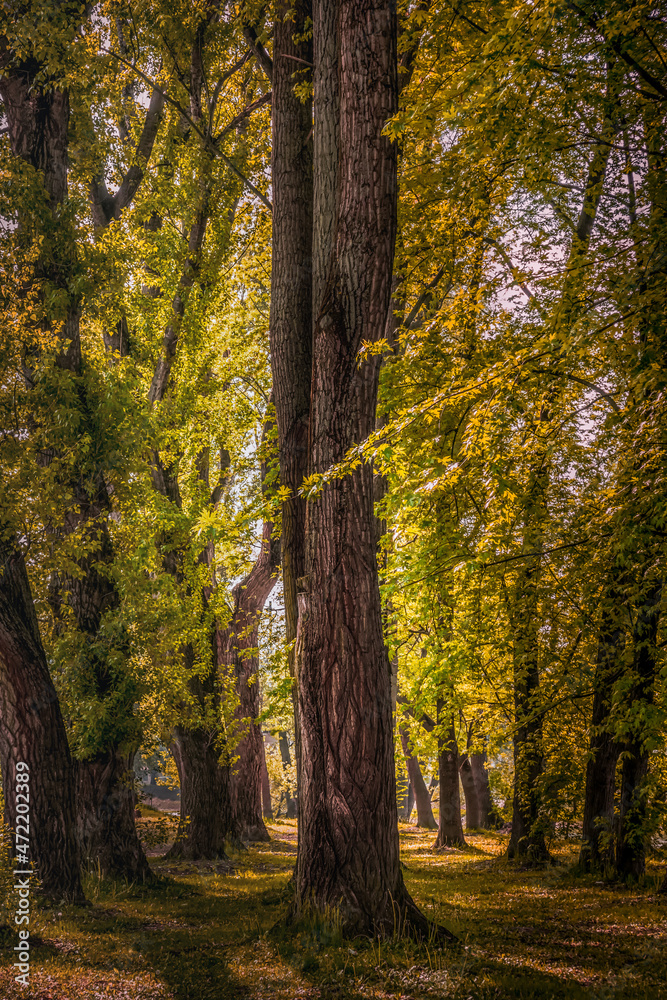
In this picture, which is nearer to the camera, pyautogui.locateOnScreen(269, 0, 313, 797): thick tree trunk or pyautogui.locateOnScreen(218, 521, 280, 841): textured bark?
pyautogui.locateOnScreen(269, 0, 313, 797): thick tree trunk

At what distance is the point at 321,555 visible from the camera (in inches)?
275

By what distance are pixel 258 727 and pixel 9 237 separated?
1352 centimetres

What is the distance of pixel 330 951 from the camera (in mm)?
5910

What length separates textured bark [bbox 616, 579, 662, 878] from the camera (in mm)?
7676

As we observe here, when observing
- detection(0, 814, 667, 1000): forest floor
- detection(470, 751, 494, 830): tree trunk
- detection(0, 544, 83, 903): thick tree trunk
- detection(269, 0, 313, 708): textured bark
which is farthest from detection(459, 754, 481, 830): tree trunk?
detection(269, 0, 313, 708): textured bark

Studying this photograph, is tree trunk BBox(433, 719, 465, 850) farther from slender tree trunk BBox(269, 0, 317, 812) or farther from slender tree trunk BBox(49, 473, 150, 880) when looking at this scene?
slender tree trunk BBox(269, 0, 317, 812)

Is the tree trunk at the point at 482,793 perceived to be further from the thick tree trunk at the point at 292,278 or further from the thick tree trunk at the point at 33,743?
the thick tree trunk at the point at 292,278

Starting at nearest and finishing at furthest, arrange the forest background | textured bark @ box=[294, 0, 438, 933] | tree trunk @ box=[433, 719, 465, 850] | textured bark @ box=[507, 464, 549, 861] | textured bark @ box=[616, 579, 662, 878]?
the forest background, textured bark @ box=[294, 0, 438, 933], textured bark @ box=[616, 579, 662, 878], textured bark @ box=[507, 464, 549, 861], tree trunk @ box=[433, 719, 465, 850]

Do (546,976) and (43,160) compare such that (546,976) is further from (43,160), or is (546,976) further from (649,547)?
(43,160)

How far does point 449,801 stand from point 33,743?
15.1 meters

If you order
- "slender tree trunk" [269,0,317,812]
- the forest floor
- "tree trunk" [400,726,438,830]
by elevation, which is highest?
"slender tree trunk" [269,0,317,812]

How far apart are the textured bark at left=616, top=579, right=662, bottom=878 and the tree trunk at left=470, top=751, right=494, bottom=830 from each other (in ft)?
57.4

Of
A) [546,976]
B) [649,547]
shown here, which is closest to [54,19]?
[649,547]

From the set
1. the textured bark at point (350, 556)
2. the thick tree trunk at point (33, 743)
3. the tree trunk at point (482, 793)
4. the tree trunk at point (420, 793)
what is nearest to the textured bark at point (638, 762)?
the textured bark at point (350, 556)
